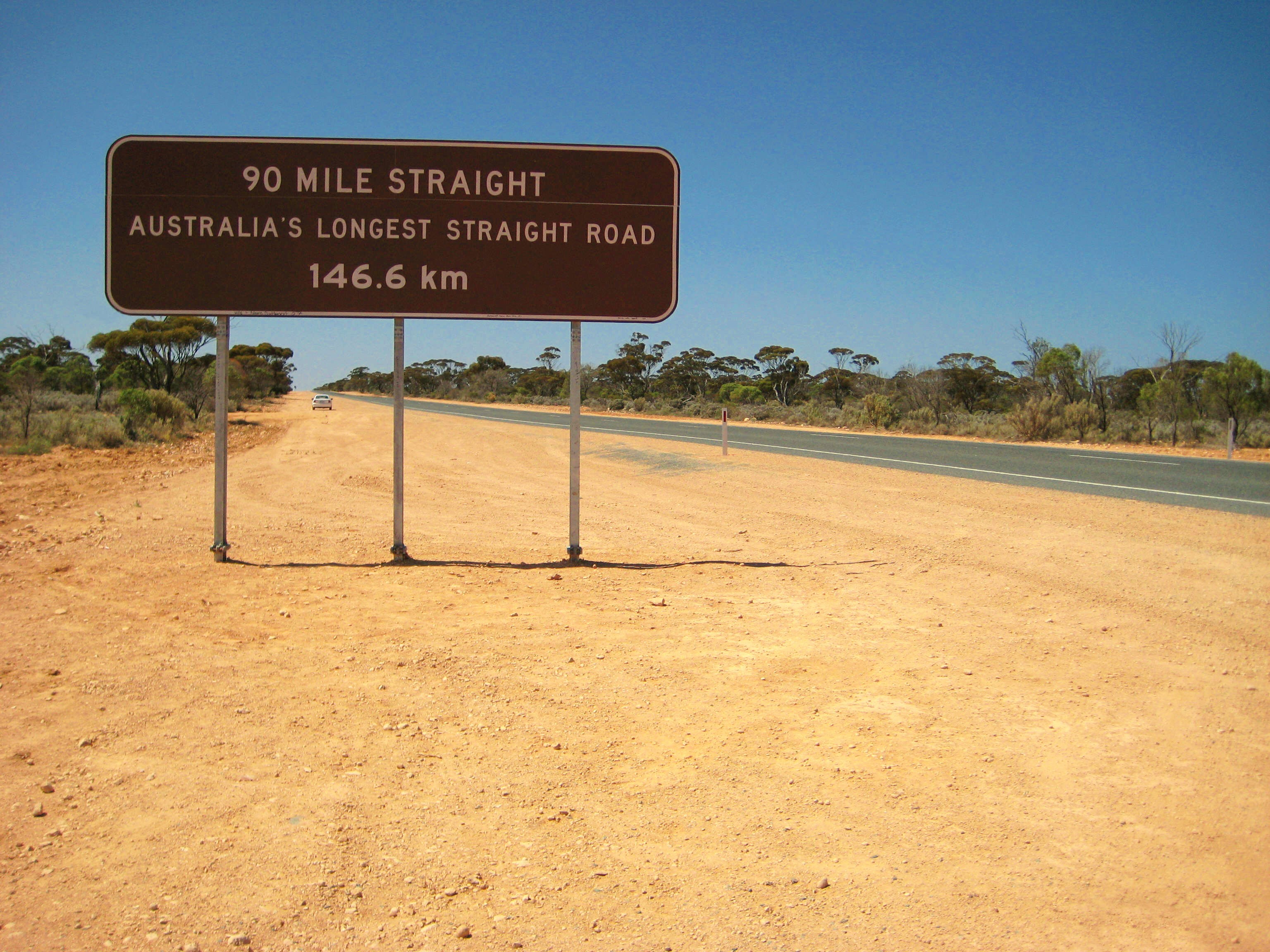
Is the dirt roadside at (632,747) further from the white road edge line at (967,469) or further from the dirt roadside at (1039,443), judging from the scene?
the dirt roadside at (1039,443)

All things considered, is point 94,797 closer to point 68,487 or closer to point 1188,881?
point 1188,881

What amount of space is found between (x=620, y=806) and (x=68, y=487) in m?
12.9

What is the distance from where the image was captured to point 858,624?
21.7ft

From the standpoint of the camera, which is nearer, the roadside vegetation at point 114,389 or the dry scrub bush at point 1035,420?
the roadside vegetation at point 114,389

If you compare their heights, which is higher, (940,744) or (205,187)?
(205,187)

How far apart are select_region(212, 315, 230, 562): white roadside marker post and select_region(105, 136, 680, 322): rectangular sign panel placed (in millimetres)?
235

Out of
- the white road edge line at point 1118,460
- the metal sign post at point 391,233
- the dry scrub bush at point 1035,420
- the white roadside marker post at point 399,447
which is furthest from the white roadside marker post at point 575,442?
the dry scrub bush at point 1035,420

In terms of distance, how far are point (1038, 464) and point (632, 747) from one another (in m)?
18.2

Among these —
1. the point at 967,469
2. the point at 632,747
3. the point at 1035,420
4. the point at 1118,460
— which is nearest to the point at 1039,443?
the point at 1035,420

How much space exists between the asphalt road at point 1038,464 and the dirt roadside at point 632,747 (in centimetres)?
579

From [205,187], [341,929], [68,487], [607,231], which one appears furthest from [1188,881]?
[68,487]

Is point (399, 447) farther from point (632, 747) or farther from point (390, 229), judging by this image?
point (632, 747)

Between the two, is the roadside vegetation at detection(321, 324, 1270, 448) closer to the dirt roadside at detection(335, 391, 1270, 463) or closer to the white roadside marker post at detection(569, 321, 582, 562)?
the dirt roadside at detection(335, 391, 1270, 463)

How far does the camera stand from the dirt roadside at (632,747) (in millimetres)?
3139
